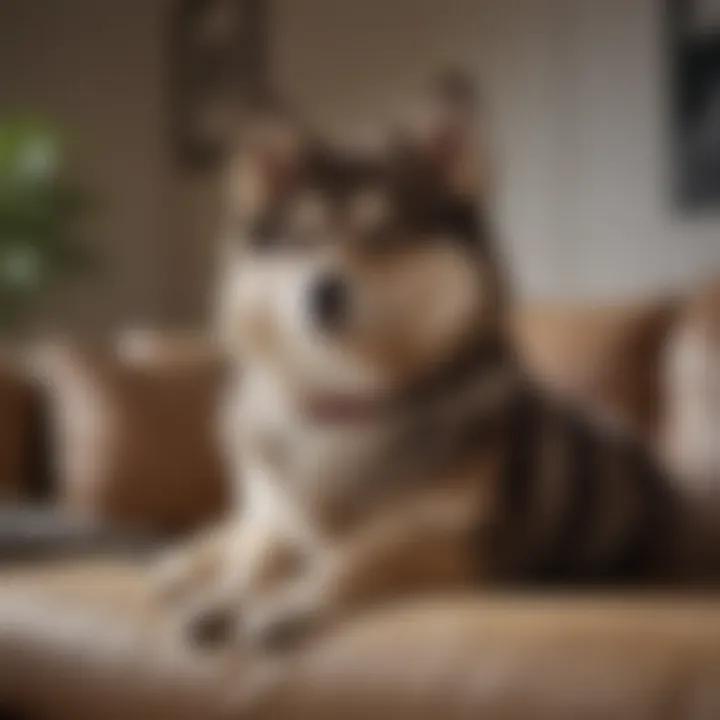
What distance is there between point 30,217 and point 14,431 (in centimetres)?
63

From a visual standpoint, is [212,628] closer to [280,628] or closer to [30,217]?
[280,628]

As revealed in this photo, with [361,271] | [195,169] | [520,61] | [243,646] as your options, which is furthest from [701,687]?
[195,169]

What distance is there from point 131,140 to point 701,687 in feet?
8.58

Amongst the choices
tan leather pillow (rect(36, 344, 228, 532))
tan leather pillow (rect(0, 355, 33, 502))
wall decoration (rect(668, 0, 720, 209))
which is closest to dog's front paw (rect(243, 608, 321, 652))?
tan leather pillow (rect(36, 344, 228, 532))

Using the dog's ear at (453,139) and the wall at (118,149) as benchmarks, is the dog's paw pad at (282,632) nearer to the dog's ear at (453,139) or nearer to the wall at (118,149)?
the dog's ear at (453,139)

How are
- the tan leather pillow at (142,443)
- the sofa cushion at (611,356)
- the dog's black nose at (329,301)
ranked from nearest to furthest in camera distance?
the dog's black nose at (329,301) → the sofa cushion at (611,356) → the tan leather pillow at (142,443)

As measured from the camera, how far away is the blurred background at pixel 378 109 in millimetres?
2453

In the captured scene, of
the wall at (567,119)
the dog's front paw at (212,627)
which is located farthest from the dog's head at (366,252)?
the wall at (567,119)

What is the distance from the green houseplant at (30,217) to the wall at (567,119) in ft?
2.26

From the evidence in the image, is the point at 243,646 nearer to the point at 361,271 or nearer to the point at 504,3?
the point at 361,271

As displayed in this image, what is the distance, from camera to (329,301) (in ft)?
3.86

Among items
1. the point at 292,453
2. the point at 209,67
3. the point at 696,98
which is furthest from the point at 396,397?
the point at 209,67

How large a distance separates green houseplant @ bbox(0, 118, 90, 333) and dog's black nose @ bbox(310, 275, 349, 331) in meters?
1.60

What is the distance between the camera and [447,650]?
0.96 m
